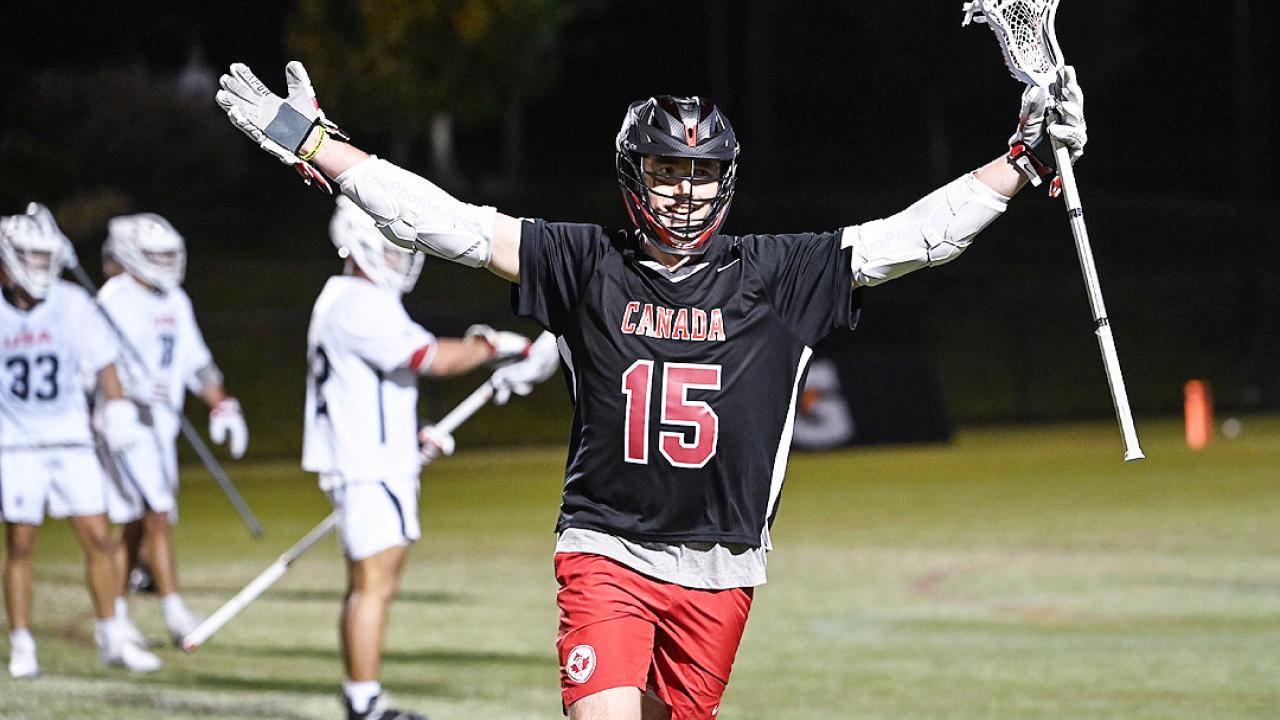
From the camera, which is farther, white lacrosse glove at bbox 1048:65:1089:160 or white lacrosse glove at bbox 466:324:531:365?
white lacrosse glove at bbox 466:324:531:365

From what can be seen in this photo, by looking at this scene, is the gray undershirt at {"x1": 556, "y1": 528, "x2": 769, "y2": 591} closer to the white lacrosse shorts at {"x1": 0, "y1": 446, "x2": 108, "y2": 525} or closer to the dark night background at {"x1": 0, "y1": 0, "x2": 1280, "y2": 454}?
the white lacrosse shorts at {"x1": 0, "y1": 446, "x2": 108, "y2": 525}

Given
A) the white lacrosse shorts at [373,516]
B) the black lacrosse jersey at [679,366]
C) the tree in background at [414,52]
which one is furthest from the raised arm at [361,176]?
the tree in background at [414,52]

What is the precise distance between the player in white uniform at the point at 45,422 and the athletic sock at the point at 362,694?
93.7 inches

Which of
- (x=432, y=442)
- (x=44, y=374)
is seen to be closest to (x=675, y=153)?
(x=432, y=442)

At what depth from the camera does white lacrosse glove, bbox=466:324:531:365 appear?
8.65 m

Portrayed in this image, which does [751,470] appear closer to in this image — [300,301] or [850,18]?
[300,301]

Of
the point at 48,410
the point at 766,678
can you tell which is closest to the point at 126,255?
the point at 48,410

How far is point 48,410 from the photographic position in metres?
10.2

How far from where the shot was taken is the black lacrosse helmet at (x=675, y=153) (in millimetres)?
5320

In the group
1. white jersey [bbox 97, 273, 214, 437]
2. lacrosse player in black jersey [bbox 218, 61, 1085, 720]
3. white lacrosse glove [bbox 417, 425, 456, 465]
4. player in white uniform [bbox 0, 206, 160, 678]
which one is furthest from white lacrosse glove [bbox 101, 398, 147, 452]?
lacrosse player in black jersey [bbox 218, 61, 1085, 720]

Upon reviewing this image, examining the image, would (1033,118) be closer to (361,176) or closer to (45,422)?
(361,176)

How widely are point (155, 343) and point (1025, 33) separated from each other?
7.14m

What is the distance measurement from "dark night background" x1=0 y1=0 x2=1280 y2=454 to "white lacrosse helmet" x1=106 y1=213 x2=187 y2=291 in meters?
11.4

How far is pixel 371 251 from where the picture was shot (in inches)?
327
